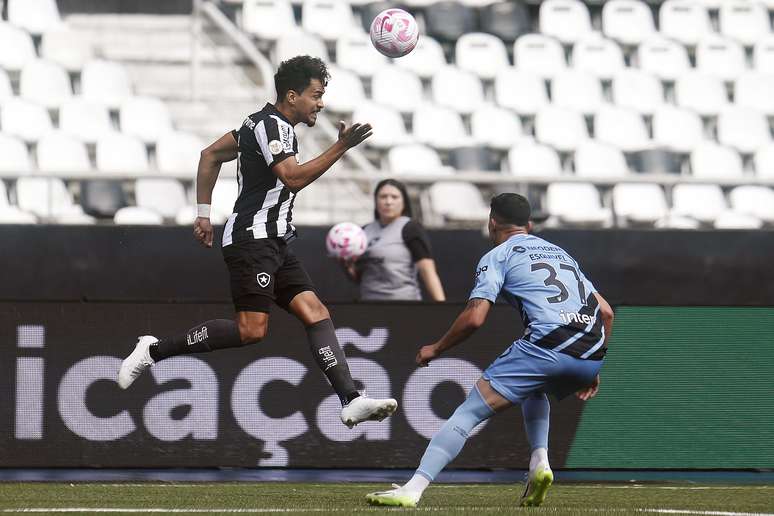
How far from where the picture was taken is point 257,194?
7.31 metres

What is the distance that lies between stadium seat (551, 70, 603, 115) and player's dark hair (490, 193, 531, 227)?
9080 millimetres

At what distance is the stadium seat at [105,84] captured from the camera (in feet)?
47.3

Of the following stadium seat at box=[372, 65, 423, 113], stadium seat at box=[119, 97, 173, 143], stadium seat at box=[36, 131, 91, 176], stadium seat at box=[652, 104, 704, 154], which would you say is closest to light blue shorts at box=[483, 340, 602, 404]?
stadium seat at box=[36, 131, 91, 176]

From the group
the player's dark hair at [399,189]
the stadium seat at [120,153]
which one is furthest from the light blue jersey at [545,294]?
the stadium seat at [120,153]

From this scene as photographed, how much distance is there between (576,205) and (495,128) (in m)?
2.65

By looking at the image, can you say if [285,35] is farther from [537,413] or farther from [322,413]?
[537,413]

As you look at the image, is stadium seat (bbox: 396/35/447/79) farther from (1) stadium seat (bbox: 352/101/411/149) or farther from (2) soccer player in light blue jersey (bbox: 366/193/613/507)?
(2) soccer player in light blue jersey (bbox: 366/193/613/507)

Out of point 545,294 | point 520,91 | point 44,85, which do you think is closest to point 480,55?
point 520,91

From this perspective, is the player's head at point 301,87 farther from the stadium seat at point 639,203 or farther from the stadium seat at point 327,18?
the stadium seat at point 327,18

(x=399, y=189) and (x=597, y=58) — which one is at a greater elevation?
(x=597, y=58)

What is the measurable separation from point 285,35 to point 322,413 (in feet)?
24.7

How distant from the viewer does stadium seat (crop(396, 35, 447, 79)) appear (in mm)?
15797

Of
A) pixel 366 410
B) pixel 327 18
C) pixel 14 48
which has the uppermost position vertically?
pixel 327 18

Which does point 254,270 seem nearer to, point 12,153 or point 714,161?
point 12,153
